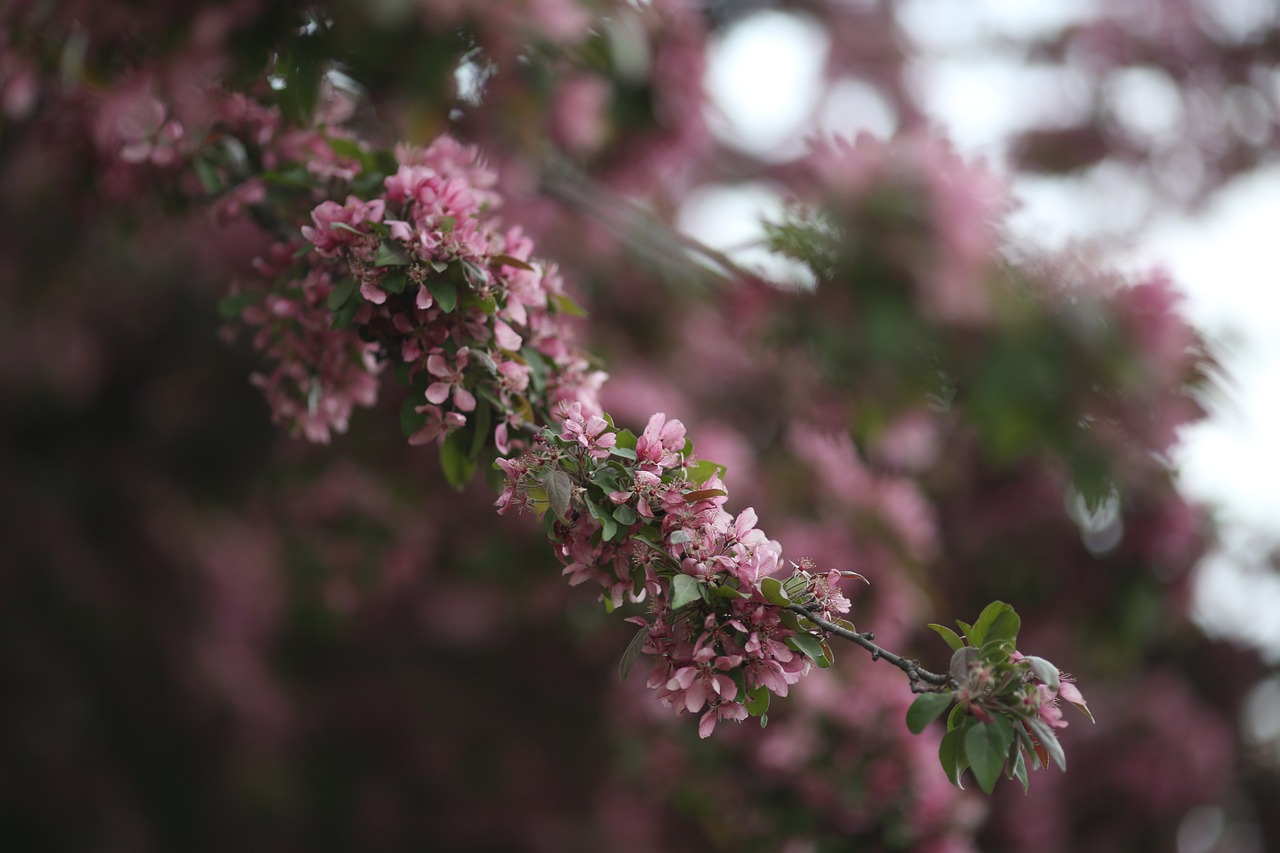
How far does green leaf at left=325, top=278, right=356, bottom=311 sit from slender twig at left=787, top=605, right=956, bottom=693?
2.11ft

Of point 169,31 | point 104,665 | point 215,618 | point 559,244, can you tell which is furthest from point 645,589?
point 104,665

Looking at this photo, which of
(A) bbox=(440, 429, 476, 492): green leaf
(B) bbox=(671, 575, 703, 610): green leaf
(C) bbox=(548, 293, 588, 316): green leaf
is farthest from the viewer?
(C) bbox=(548, 293, 588, 316): green leaf

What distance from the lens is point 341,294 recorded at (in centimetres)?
119

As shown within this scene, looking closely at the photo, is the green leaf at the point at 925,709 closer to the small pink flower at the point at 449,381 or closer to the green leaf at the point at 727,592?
the green leaf at the point at 727,592

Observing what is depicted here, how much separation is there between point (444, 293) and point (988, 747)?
77 centimetres

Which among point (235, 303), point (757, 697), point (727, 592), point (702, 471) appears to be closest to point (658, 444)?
point (702, 471)

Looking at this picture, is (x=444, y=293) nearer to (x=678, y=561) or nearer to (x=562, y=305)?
(x=562, y=305)

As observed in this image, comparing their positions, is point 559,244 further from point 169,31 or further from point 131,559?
point 131,559

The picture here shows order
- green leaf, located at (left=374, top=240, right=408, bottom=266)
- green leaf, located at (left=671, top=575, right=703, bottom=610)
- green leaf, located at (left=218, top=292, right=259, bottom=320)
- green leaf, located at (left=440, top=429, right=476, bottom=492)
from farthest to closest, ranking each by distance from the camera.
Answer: green leaf, located at (left=218, top=292, right=259, bottom=320) < green leaf, located at (left=440, top=429, right=476, bottom=492) < green leaf, located at (left=374, top=240, right=408, bottom=266) < green leaf, located at (left=671, top=575, right=703, bottom=610)

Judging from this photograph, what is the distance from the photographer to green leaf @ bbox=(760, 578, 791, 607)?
0.97m

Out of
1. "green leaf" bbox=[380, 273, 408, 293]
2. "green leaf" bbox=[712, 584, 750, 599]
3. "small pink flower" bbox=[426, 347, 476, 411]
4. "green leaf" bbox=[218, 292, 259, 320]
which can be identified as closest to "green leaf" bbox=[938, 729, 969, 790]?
"green leaf" bbox=[712, 584, 750, 599]

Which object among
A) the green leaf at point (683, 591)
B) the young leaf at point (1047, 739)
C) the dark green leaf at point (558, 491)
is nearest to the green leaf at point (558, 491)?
the dark green leaf at point (558, 491)

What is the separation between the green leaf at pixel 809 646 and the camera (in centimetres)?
100

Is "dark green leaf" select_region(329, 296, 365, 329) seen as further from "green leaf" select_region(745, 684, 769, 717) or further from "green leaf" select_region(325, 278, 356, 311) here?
"green leaf" select_region(745, 684, 769, 717)
